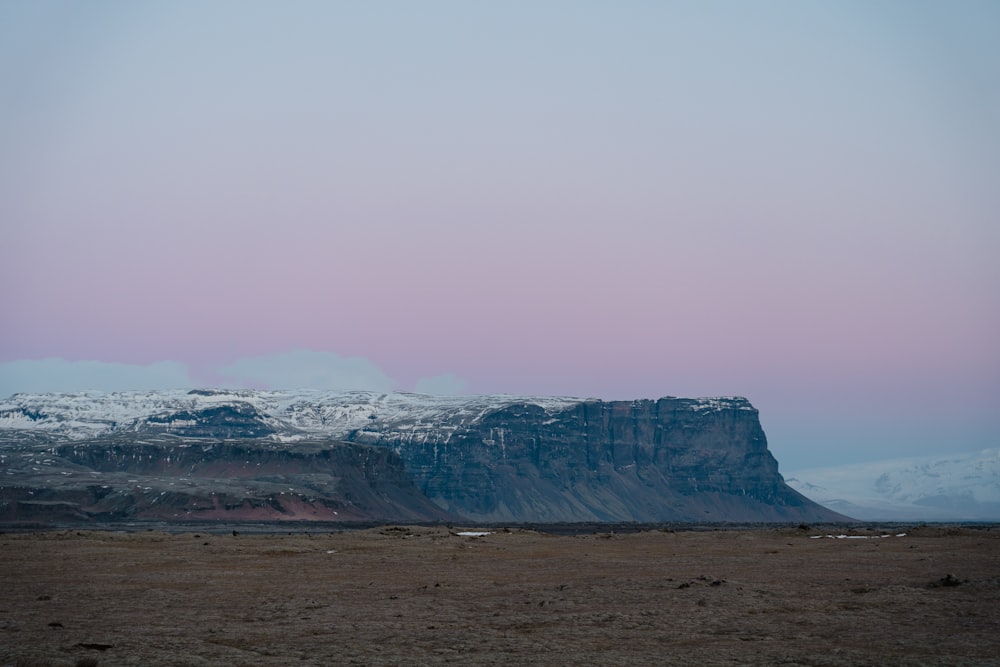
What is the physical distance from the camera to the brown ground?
38531 millimetres

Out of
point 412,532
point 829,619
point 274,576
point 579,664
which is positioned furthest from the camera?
point 412,532

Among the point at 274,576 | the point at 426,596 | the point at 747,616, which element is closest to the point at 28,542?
the point at 274,576

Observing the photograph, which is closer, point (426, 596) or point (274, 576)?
point (426, 596)

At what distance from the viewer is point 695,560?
252ft

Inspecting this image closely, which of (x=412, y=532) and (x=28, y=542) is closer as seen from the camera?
(x=28, y=542)

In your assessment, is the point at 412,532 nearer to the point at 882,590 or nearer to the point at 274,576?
the point at 274,576

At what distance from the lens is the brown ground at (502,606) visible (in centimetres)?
3853

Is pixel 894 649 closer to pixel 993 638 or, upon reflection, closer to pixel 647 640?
pixel 993 638

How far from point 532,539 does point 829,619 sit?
6221cm

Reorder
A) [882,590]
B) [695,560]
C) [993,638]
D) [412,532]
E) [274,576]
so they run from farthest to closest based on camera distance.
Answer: [412,532]
[695,560]
[274,576]
[882,590]
[993,638]

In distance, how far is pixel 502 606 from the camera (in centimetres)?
5172

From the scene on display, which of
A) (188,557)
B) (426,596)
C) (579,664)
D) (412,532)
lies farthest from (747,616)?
(412,532)

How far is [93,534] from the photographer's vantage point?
10031 cm

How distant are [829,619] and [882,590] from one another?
9649 mm
